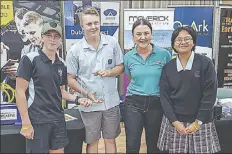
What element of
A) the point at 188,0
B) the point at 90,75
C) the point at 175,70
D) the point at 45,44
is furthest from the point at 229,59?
the point at 45,44

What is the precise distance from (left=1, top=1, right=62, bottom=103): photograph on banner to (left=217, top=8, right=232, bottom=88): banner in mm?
2244

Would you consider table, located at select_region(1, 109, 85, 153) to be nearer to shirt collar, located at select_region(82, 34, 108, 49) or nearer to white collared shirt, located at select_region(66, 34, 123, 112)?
white collared shirt, located at select_region(66, 34, 123, 112)

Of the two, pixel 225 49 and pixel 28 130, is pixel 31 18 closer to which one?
pixel 28 130

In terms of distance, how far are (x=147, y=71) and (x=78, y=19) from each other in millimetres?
1923

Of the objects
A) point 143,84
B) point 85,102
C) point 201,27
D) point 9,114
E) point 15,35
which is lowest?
point 9,114

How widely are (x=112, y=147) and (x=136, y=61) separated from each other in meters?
0.70

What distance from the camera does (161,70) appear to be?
2.10 meters

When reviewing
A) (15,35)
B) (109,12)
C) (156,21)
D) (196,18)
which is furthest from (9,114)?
(196,18)

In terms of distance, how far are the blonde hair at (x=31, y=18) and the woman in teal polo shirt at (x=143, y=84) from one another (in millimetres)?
1601

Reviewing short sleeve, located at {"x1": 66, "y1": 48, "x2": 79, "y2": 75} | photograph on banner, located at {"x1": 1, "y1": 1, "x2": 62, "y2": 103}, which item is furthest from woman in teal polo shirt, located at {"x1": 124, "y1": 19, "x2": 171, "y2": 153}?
photograph on banner, located at {"x1": 1, "y1": 1, "x2": 62, "y2": 103}

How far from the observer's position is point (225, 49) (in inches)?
155

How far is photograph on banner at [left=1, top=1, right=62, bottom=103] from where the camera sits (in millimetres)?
3164

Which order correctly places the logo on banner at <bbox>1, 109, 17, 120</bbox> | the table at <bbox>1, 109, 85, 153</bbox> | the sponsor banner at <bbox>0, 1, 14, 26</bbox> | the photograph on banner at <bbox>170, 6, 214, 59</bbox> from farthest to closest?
the photograph on banner at <bbox>170, 6, 214, 59</bbox>, the sponsor banner at <bbox>0, 1, 14, 26</bbox>, the logo on banner at <bbox>1, 109, 17, 120</bbox>, the table at <bbox>1, 109, 85, 153</bbox>

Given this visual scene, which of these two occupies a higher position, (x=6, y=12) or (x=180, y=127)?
(x=6, y=12)
